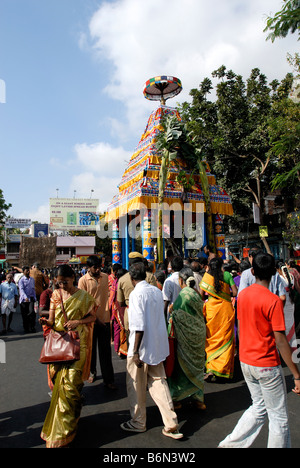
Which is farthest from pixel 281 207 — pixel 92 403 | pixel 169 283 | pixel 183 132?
pixel 92 403

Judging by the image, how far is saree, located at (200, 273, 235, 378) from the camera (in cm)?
477

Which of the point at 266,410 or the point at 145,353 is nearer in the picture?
the point at 266,410

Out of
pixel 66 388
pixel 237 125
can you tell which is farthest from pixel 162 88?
pixel 66 388

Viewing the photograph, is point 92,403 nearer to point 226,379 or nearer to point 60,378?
point 60,378

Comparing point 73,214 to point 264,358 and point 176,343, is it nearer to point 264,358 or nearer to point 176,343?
point 176,343

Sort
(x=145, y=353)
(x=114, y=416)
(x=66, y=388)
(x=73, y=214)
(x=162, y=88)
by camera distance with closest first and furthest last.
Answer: (x=66, y=388) < (x=145, y=353) < (x=114, y=416) < (x=162, y=88) < (x=73, y=214)

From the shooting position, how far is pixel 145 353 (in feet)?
10.8

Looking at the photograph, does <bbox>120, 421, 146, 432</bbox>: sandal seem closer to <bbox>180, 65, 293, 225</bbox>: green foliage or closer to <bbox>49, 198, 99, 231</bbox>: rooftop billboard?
<bbox>180, 65, 293, 225</bbox>: green foliage

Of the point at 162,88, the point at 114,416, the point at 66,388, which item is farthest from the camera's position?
the point at 162,88

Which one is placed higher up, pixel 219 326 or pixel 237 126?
pixel 237 126

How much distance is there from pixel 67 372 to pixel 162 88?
12941mm

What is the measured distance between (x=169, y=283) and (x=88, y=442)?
2.39 meters

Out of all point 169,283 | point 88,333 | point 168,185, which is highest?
point 168,185

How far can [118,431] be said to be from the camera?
3.33 metres
